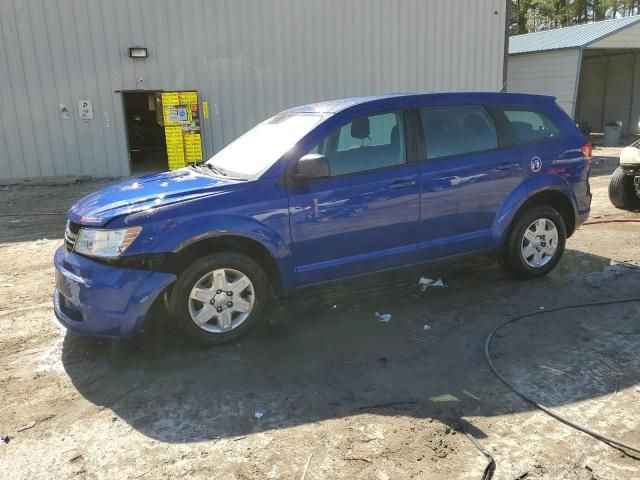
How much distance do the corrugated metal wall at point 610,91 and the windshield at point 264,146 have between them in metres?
23.8

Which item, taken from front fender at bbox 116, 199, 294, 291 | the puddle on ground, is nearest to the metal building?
the puddle on ground

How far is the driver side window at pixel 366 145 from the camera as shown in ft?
14.6

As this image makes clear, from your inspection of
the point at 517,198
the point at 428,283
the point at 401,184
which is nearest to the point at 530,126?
the point at 517,198

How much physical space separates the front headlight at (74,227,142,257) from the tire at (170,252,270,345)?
0.44 metres

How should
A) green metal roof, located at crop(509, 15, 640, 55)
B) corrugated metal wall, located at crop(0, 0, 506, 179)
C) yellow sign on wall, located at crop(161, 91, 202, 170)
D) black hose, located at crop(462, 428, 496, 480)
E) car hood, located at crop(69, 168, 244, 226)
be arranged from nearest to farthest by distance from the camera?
black hose, located at crop(462, 428, 496, 480), car hood, located at crop(69, 168, 244, 226), corrugated metal wall, located at crop(0, 0, 506, 179), yellow sign on wall, located at crop(161, 91, 202, 170), green metal roof, located at crop(509, 15, 640, 55)

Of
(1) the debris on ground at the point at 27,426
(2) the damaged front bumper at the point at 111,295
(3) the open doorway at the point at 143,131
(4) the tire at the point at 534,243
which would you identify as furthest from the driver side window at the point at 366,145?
(3) the open doorway at the point at 143,131

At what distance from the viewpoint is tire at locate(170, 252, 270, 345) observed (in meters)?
3.98

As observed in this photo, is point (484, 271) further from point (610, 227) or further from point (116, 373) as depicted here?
point (116, 373)

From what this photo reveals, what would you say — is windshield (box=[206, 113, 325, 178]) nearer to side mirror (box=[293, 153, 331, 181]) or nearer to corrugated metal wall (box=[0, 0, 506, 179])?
side mirror (box=[293, 153, 331, 181])

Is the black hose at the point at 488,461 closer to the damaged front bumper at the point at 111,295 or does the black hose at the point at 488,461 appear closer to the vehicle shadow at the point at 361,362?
the vehicle shadow at the point at 361,362

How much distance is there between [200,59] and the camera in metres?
13.6

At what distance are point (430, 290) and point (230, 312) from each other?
2094 millimetres

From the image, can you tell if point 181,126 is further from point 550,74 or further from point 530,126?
point 550,74

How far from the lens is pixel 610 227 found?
7625 mm
